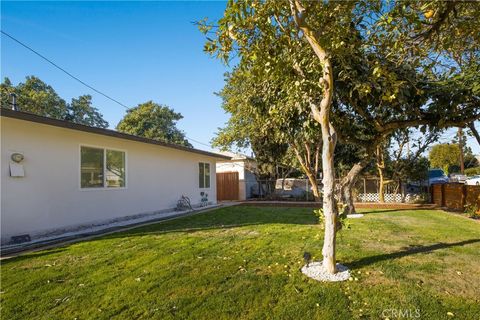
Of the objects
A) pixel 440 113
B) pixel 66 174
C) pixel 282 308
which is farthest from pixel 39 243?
pixel 440 113

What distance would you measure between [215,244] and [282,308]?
3.05 metres

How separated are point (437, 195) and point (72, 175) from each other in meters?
15.3

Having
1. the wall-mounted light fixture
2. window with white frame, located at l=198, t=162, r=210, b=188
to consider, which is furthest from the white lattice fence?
the wall-mounted light fixture

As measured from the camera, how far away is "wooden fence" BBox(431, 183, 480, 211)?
10856 millimetres

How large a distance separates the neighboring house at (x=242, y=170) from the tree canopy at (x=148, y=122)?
573 inches

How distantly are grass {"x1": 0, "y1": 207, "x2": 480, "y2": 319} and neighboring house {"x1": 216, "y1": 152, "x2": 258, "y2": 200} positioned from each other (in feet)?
42.0

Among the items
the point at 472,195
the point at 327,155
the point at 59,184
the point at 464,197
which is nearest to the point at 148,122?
the point at 59,184

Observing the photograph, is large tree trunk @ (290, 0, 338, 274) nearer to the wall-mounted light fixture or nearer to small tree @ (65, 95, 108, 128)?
the wall-mounted light fixture

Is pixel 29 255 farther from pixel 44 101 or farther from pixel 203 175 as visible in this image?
pixel 44 101

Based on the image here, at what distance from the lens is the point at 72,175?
25.3ft

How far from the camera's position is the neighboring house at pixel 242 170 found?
64.0 feet

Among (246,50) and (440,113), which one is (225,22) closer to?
(246,50)

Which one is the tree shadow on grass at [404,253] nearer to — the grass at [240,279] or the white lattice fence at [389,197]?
the grass at [240,279]

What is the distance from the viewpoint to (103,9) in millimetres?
9086
